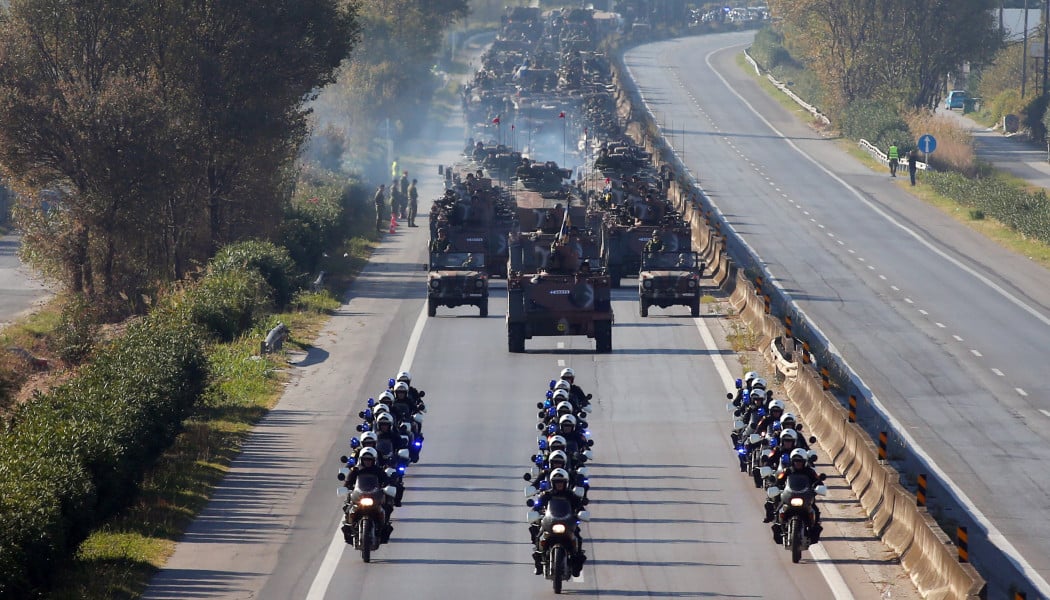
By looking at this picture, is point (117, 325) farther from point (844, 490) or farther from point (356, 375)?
point (844, 490)

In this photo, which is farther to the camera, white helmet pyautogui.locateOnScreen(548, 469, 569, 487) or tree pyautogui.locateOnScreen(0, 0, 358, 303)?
tree pyautogui.locateOnScreen(0, 0, 358, 303)

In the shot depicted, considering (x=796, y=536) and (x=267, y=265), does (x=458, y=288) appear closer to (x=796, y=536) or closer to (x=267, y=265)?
(x=267, y=265)

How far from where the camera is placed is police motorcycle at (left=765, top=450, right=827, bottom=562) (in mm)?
19031

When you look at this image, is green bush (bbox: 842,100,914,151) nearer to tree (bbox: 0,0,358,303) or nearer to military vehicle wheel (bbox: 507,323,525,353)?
tree (bbox: 0,0,358,303)

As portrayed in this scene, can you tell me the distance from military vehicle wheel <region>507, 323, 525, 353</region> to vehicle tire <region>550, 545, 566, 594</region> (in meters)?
15.4

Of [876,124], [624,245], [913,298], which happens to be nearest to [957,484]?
[624,245]

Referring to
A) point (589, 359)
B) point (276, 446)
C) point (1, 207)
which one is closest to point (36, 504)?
point (276, 446)

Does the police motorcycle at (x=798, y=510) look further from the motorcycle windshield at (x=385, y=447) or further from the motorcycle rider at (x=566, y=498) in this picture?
the motorcycle windshield at (x=385, y=447)

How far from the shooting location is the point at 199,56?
159 ft

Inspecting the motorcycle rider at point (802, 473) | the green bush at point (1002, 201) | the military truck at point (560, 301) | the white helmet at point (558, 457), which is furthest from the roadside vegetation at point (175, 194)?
the green bush at point (1002, 201)

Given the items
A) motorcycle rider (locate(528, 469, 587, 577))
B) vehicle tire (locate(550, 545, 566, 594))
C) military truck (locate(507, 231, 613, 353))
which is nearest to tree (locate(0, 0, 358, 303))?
military truck (locate(507, 231, 613, 353))

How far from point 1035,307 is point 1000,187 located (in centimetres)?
1959

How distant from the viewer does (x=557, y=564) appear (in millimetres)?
17750

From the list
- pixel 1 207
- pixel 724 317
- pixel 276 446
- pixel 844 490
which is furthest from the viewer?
pixel 1 207
